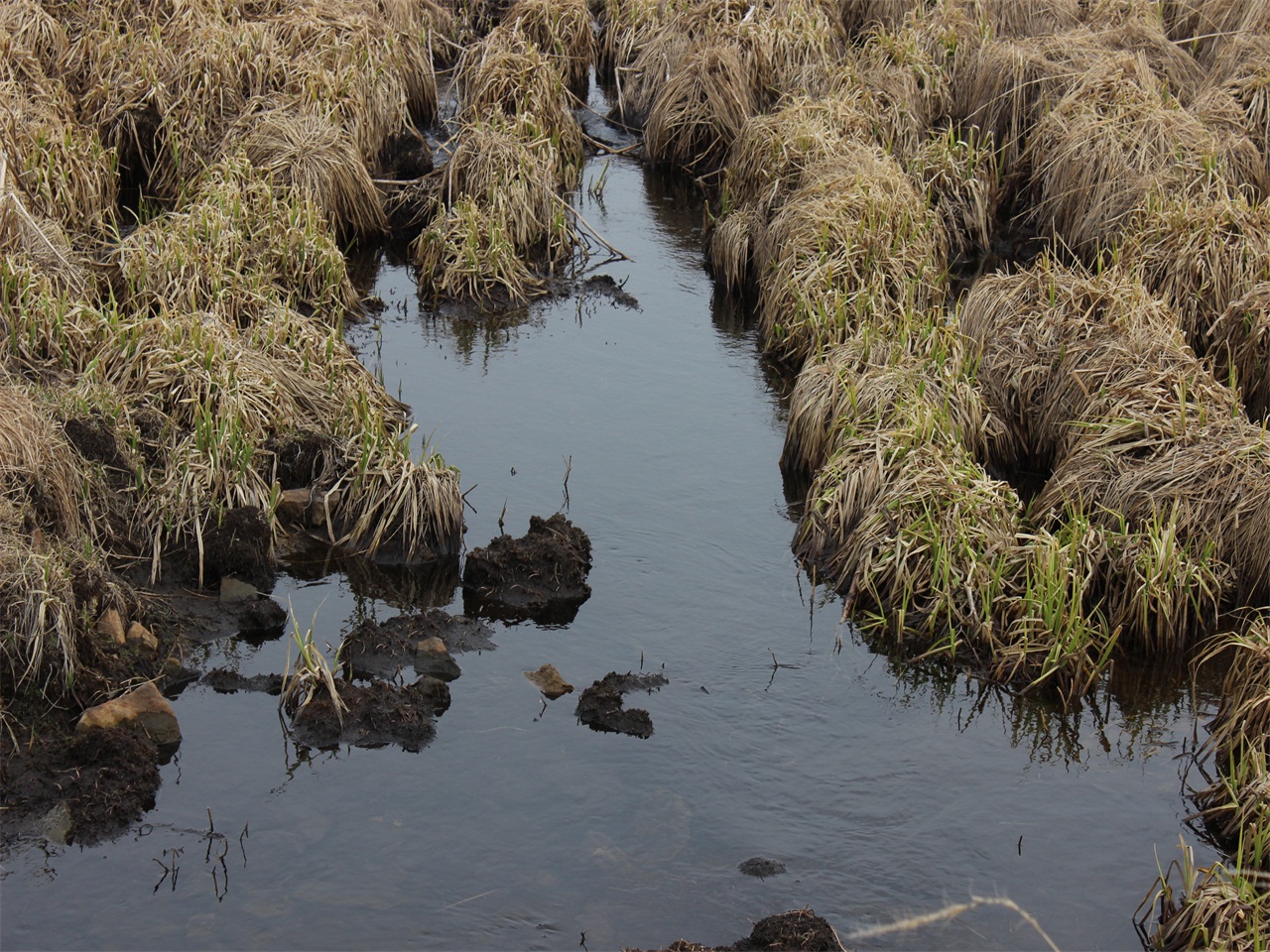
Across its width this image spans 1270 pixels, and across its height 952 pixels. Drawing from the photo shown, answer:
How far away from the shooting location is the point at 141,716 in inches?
269

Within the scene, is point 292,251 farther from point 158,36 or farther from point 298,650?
point 298,650

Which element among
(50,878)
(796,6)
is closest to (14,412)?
(50,878)

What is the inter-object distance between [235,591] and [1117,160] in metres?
8.68

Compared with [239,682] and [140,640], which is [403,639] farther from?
[140,640]

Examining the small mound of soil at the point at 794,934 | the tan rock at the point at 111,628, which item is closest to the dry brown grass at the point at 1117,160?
the small mound of soil at the point at 794,934

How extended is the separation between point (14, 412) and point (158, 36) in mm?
6604

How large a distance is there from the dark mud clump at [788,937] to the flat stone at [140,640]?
328cm

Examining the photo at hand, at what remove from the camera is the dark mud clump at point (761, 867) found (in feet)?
20.5

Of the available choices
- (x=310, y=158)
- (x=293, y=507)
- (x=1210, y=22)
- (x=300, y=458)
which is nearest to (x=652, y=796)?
(x=293, y=507)

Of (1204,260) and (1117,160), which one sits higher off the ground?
(1117,160)

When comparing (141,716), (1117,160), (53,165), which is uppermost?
(1117,160)

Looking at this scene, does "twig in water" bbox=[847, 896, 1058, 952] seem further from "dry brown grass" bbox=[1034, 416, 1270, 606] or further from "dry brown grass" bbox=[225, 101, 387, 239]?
"dry brown grass" bbox=[225, 101, 387, 239]

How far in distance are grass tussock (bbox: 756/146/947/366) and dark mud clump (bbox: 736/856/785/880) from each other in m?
5.11

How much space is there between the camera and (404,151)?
1420cm
